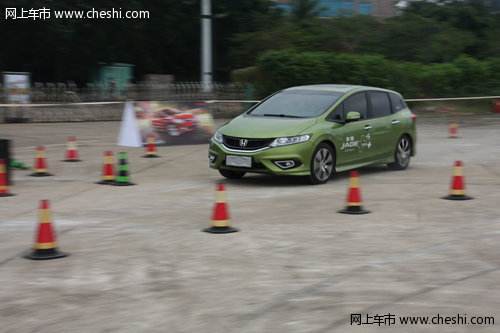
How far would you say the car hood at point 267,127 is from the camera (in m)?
11.2

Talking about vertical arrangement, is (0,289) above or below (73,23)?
below

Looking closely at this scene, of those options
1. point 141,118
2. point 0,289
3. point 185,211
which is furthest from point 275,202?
point 141,118

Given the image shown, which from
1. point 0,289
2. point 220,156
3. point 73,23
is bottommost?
point 0,289

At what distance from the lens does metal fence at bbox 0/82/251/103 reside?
2581 cm

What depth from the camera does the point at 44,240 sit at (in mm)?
6789

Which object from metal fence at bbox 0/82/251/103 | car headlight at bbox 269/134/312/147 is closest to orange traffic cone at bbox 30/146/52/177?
car headlight at bbox 269/134/312/147

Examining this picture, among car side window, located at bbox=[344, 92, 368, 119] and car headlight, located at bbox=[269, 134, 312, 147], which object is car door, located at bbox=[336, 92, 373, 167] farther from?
car headlight, located at bbox=[269, 134, 312, 147]

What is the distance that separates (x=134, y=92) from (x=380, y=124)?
1595 centimetres

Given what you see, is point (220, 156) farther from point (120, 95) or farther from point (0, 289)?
point (120, 95)

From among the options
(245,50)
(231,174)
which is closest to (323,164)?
(231,174)

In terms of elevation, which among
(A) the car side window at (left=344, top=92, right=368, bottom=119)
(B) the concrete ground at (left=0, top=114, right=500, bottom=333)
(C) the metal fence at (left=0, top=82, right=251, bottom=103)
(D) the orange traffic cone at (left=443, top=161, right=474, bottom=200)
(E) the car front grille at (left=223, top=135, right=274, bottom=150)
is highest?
(C) the metal fence at (left=0, top=82, right=251, bottom=103)

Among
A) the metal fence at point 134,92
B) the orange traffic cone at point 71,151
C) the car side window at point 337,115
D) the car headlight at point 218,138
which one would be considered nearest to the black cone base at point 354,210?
the car side window at point 337,115

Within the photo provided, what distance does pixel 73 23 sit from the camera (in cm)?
3397

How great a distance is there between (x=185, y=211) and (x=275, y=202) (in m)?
1.39
